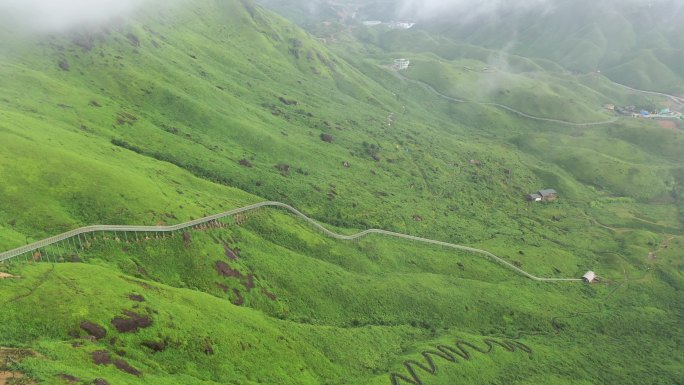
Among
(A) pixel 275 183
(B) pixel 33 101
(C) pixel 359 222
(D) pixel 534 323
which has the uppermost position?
(B) pixel 33 101

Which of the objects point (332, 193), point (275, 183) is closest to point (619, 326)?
point (332, 193)

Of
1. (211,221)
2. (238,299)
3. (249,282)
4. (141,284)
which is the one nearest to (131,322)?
(141,284)

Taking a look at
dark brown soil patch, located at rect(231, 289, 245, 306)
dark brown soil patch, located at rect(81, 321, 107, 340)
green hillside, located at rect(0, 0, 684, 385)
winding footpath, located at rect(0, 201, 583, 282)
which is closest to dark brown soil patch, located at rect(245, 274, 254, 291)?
green hillside, located at rect(0, 0, 684, 385)

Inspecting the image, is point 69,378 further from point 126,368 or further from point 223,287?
point 223,287

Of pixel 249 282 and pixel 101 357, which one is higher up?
pixel 101 357

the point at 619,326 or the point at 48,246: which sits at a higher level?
the point at 48,246

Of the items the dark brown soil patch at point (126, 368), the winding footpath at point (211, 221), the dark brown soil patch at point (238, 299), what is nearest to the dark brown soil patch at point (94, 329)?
the dark brown soil patch at point (126, 368)

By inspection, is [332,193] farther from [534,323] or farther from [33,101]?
[33,101]
